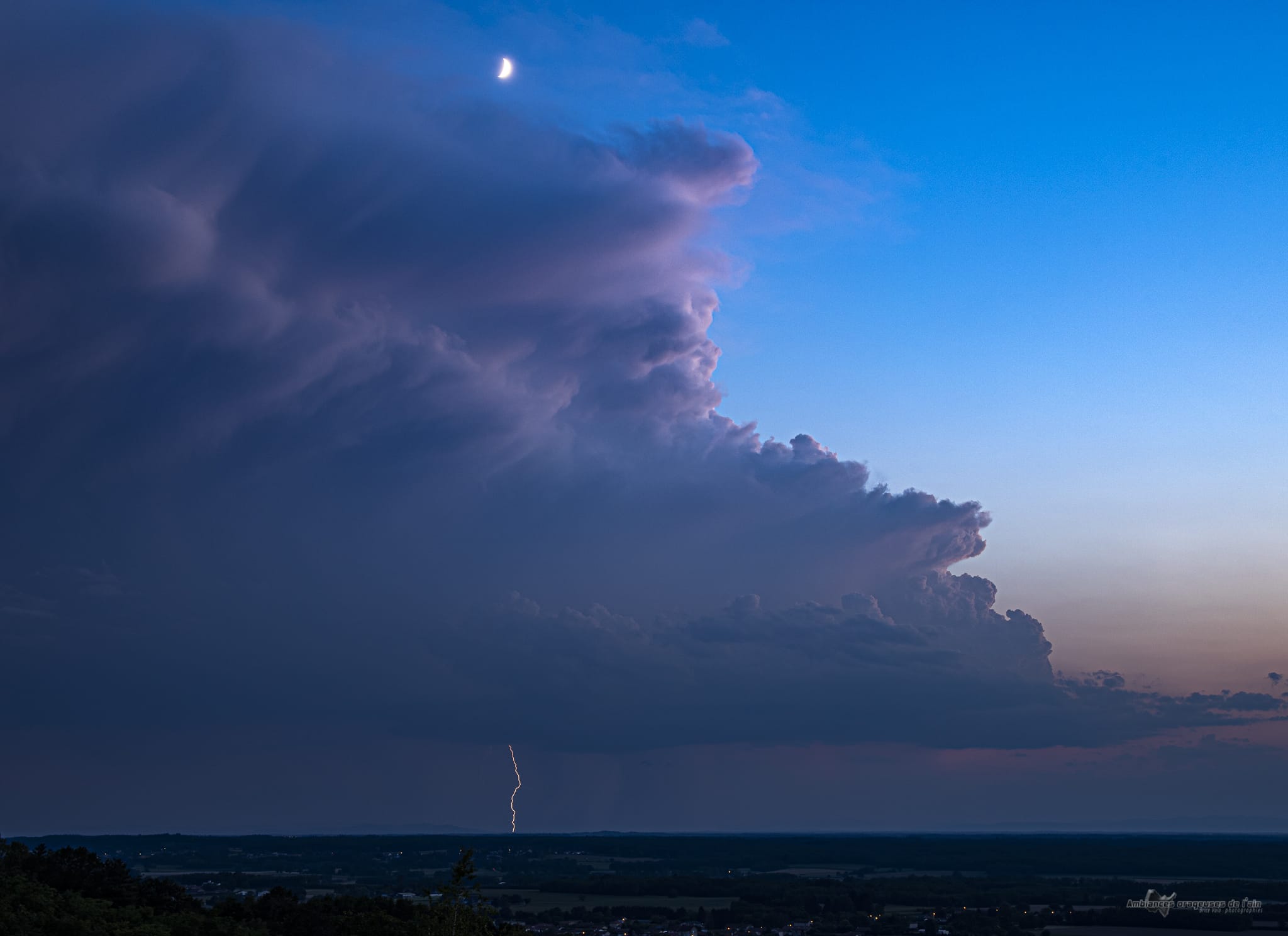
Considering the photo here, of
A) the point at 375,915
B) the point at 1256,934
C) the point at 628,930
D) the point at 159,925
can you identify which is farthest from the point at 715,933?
the point at 159,925

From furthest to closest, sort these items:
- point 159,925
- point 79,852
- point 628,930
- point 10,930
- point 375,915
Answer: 1. point 628,930
2. point 79,852
3. point 375,915
4. point 159,925
5. point 10,930

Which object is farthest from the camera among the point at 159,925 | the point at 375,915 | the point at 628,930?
the point at 628,930

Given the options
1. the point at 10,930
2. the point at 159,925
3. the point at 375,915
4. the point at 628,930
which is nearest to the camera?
the point at 10,930

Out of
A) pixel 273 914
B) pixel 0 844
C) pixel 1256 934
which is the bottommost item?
pixel 1256 934

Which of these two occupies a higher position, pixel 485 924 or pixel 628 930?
pixel 485 924

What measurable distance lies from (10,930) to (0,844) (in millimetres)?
36049

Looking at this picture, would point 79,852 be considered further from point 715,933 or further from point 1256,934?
point 1256,934

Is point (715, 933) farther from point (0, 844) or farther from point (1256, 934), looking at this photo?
point (0, 844)

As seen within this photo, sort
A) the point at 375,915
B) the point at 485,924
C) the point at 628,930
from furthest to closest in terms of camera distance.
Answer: the point at 628,930
the point at 375,915
the point at 485,924

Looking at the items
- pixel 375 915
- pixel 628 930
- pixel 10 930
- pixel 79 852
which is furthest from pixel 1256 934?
pixel 10 930

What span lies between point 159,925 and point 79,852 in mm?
33560

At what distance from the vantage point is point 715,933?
7854 inches

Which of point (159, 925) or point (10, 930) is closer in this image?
point (10, 930)

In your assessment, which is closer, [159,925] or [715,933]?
[159,925]
